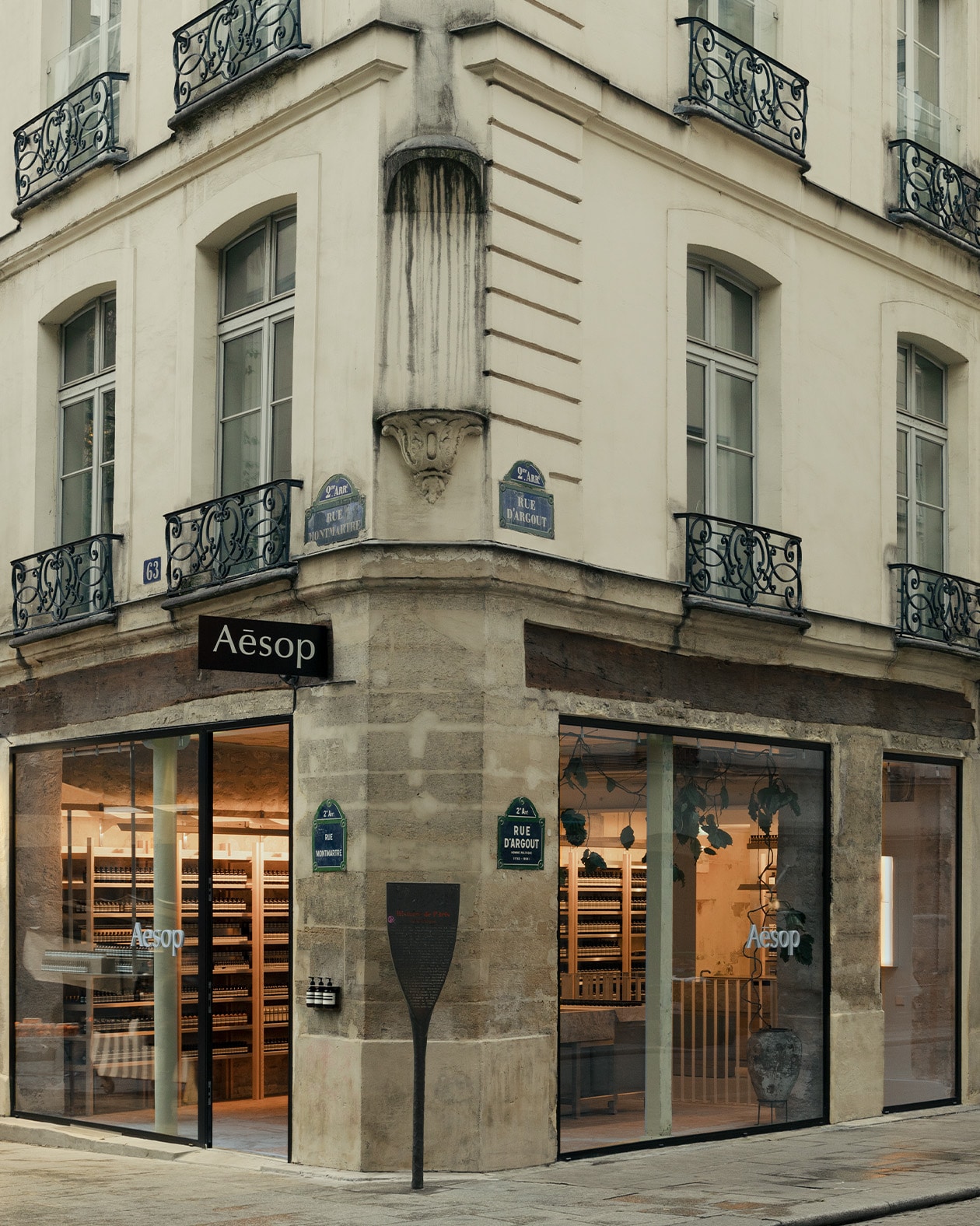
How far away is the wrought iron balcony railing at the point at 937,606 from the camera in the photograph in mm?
14719

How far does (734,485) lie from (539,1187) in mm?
5887

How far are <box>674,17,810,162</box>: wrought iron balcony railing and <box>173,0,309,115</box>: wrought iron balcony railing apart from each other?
2.97 m

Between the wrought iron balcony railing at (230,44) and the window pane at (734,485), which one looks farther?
the window pane at (734,485)

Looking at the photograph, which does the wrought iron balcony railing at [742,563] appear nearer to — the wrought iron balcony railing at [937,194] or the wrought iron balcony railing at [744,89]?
the wrought iron balcony railing at [744,89]

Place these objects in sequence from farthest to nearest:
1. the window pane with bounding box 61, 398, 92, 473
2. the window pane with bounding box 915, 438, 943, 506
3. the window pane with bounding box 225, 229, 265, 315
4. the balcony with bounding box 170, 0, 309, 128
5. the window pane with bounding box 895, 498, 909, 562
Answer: the window pane with bounding box 915, 438, 943, 506 → the window pane with bounding box 895, 498, 909, 562 → the window pane with bounding box 61, 398, 92, 473 → the window pane with bounding box 225, 229, 265, 315 → the balcony with bounding box 170, 0, 309, 128

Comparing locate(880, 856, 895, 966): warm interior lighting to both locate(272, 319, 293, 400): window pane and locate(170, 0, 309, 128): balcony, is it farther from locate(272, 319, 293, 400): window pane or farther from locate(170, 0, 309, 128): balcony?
locate(170, 0, 309, 128): balcony

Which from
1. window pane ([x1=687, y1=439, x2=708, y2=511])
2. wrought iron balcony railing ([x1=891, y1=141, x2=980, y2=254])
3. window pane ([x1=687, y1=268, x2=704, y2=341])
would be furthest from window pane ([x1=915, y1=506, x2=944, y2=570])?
window pane ([x1=687, y1=268, x2=704, y2=341])

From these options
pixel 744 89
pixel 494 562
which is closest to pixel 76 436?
pixel 494 562

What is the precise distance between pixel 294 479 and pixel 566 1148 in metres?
4.84

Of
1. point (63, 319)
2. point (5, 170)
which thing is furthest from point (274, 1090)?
point (5, 170)

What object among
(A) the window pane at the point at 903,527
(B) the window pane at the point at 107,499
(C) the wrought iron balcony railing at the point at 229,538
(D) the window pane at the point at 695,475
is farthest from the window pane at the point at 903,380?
(B) the window pane at the point at 107,499

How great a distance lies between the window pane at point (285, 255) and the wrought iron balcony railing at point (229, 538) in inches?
62.3

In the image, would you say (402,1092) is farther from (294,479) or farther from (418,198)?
(418,198)

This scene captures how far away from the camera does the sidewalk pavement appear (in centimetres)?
939
